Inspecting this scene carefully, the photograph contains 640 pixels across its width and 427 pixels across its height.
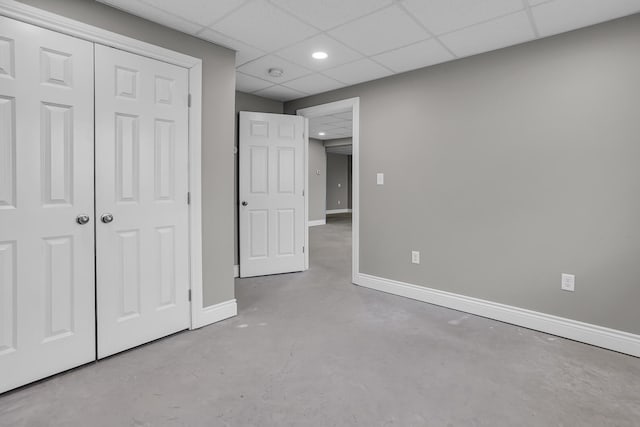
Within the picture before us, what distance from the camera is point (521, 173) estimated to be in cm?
282

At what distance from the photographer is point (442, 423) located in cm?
165

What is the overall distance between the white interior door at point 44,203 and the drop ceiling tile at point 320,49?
1537 mm

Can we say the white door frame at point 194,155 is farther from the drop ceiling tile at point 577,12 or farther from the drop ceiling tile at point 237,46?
the drop ceiling tile at point 577,12

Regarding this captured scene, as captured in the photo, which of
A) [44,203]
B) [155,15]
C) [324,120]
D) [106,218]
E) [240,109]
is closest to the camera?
[44,203]

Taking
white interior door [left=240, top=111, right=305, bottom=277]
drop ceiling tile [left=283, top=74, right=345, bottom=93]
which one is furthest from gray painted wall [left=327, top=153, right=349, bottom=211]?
drop ceiling tile [left=283, top=74, right=345, bottom=93]

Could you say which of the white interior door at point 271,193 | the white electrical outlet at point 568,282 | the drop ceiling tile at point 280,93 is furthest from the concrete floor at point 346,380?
the drop ceiling tile at point 280,93

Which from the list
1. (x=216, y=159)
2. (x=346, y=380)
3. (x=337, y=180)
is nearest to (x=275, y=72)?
(x=216, y=159)

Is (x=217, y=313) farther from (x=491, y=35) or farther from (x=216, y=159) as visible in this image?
(x=491, y=35)

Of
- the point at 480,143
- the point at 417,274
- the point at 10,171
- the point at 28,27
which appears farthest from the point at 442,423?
the point at 28,27

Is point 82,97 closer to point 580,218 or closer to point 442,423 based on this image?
point 442,423

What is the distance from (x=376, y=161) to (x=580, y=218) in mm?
1942

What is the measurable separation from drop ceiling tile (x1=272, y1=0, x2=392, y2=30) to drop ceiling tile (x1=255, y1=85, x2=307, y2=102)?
171 cm

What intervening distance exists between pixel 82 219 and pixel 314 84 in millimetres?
2774

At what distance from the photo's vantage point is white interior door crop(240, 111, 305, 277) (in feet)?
13.8
